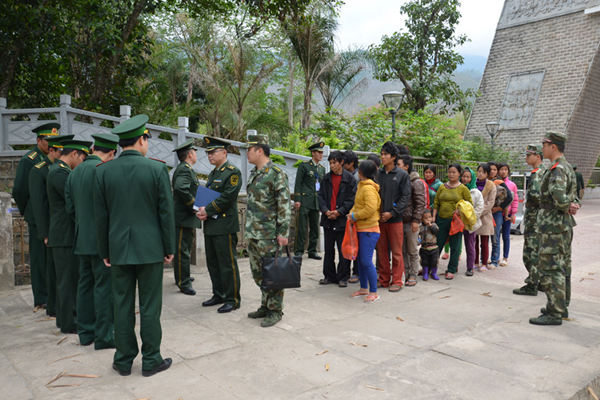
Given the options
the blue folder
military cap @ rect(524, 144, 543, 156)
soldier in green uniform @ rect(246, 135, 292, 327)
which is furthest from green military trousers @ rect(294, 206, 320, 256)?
military cap @ rect(524, 144, 543, 156)

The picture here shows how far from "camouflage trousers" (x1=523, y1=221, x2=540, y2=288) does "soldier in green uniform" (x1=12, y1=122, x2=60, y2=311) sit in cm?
599

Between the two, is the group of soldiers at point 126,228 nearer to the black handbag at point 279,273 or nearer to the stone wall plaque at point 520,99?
the black handbag at point 279,273

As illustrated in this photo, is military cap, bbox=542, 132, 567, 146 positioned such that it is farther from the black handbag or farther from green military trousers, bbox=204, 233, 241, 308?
green military trousers, bbox=204, 233, 241, 308

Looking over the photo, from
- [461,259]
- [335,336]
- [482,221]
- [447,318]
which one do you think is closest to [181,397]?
[335,336]

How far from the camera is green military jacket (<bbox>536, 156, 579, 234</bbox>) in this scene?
4.75 m

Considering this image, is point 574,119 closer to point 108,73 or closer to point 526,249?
point 526,249

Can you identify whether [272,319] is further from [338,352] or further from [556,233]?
[556,233]

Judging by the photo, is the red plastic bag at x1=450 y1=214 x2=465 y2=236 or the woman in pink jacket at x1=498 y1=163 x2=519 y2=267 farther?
the woman in pink jacket at x1=498 y1=163 x2=519 y2=267

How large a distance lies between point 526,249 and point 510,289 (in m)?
0.60

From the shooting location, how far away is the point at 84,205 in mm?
4105

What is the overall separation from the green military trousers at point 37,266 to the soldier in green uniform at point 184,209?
151 cm

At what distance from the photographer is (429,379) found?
136 inches

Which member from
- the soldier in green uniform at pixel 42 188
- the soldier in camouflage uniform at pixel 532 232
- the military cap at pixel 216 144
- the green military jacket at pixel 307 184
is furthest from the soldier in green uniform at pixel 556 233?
the soldier in green uniform at pixel 42 188

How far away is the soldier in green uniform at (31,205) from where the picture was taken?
502 cm
